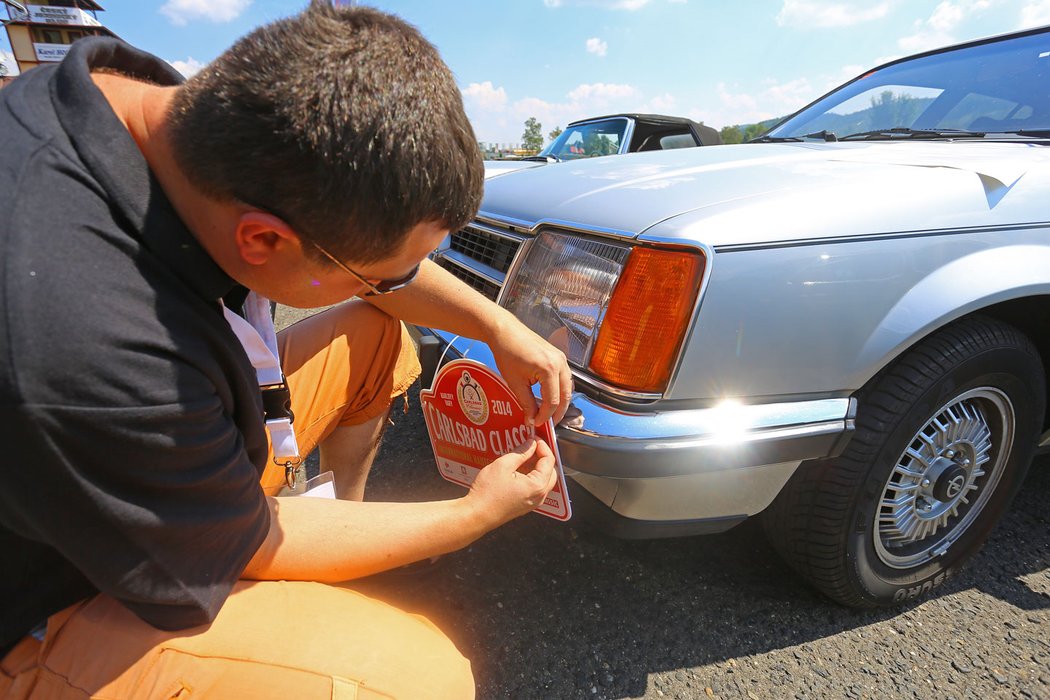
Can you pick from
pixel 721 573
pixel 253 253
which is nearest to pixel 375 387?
pixel 253 253

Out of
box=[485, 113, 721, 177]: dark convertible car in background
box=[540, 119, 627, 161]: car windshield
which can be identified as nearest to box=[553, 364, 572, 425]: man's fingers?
box=[485, 113, 721, 177]: dark convertible car in background

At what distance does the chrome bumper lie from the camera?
127 cm

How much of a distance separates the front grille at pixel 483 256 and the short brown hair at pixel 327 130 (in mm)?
895

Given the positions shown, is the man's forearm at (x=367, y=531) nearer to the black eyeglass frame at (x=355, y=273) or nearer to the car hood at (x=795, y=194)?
the black eyeglass frame at (x=355, y=273)

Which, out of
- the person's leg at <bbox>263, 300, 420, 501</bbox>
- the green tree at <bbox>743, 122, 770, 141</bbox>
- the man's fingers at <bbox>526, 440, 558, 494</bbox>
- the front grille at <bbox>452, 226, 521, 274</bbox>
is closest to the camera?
the man's fingers at <bbox>526, 440, 558, 494</bbox>

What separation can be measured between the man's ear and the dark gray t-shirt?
78 millimetres

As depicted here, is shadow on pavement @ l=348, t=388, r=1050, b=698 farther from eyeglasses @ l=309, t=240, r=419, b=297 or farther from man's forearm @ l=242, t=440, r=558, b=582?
eyeglasses @ l=309, t=240, r=419, b=297

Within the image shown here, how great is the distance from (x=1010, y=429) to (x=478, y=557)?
1649 mm

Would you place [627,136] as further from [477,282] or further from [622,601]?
[622,601]

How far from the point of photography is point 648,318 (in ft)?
4.27

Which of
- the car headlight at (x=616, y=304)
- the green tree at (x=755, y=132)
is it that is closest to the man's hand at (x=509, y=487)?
the car headlight at (x=616, y=304)

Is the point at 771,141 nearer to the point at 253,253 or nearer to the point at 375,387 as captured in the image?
the point at 375,387

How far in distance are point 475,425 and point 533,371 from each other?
0.77 feet

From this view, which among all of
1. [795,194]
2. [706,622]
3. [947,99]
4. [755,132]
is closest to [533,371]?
[795,194]
